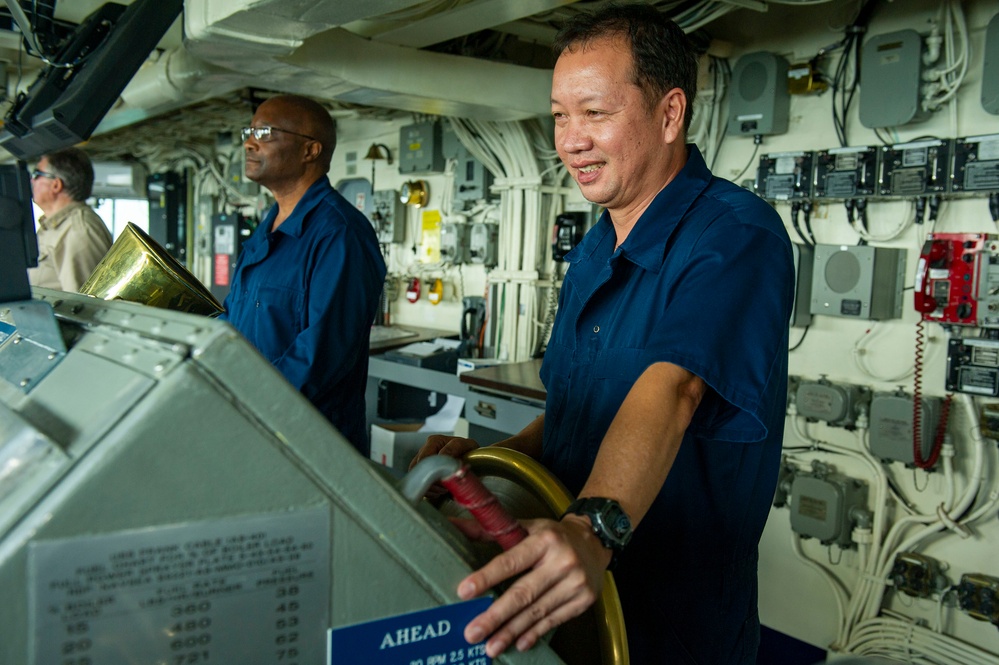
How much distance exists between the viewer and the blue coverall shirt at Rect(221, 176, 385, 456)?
7.19ft

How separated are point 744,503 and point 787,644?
8.46ft

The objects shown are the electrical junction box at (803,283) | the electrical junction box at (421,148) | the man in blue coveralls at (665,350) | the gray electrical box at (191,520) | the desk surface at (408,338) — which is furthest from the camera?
the electrical junction box at (421,148)

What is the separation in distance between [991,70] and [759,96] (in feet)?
2.84

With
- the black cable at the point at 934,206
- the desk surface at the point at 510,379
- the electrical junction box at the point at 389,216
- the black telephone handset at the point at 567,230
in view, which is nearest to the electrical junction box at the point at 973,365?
the black cable at the point at 934,206

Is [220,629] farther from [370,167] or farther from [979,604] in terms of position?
[370,167]

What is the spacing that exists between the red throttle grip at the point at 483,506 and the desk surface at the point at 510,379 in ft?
7.54

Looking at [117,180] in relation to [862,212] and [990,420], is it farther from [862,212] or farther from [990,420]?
[990,420]

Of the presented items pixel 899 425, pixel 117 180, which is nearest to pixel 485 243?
pixel 899 425

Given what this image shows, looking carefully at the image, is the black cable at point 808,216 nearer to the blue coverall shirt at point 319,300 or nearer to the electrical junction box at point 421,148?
the blue coverall shirt at point 319,300

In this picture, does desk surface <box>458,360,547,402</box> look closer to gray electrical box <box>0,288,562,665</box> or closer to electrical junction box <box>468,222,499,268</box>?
electrical junction box <box>468,222,499,268</box>

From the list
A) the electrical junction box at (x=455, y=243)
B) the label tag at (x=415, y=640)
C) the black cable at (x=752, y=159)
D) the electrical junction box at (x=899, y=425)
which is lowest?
the electrical junction box at (x=899, y=425)

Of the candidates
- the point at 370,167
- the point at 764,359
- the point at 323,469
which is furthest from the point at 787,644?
the point at 370,167

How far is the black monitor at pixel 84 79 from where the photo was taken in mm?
1460

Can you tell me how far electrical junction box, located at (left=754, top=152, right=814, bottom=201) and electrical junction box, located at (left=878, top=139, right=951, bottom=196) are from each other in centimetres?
29
